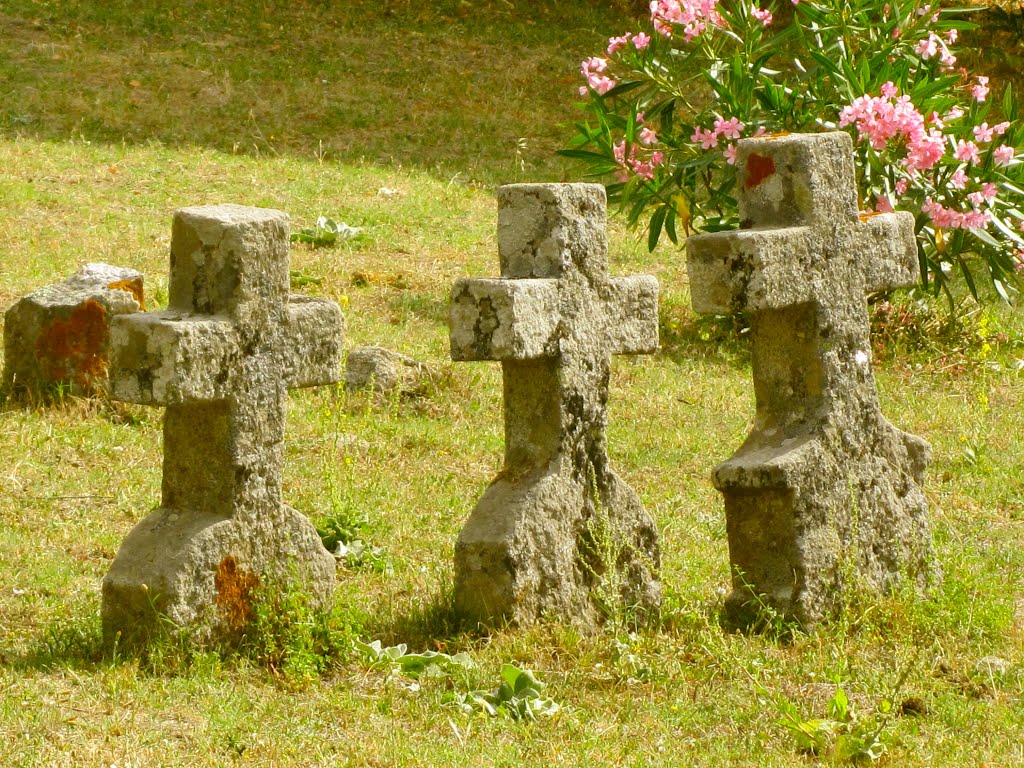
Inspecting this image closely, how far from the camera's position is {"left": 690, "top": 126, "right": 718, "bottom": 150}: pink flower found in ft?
29.0

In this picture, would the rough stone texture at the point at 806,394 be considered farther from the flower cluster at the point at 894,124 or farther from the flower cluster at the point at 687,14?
the flower cluster at the point at 687,14

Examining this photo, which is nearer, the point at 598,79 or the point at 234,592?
the point at 234,592

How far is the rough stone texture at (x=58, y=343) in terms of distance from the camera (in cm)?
736

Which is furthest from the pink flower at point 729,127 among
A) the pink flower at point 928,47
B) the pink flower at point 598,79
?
the pink flower at point 928,47

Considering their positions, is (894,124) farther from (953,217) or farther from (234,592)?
(234,592)

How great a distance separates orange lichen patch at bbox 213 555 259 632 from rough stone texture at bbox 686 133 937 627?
1.57 metres

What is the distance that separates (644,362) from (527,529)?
4287mm

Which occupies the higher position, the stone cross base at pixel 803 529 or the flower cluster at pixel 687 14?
the flower cluster at pixel 687 14

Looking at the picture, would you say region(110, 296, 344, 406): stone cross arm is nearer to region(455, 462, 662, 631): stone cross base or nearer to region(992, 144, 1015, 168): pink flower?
region(455, 462, 662, 631): stone cross base

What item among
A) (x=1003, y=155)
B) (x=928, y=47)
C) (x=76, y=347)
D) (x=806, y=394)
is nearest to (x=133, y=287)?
(x=76, y=347)

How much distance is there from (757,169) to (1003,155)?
3.76m

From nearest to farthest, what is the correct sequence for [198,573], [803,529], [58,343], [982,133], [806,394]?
[198,573] < [803,529] < [806,394] < [58,343] < [982,133]

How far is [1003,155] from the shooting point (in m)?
8.52

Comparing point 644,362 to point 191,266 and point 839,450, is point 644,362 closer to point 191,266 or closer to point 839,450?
point 839,450
